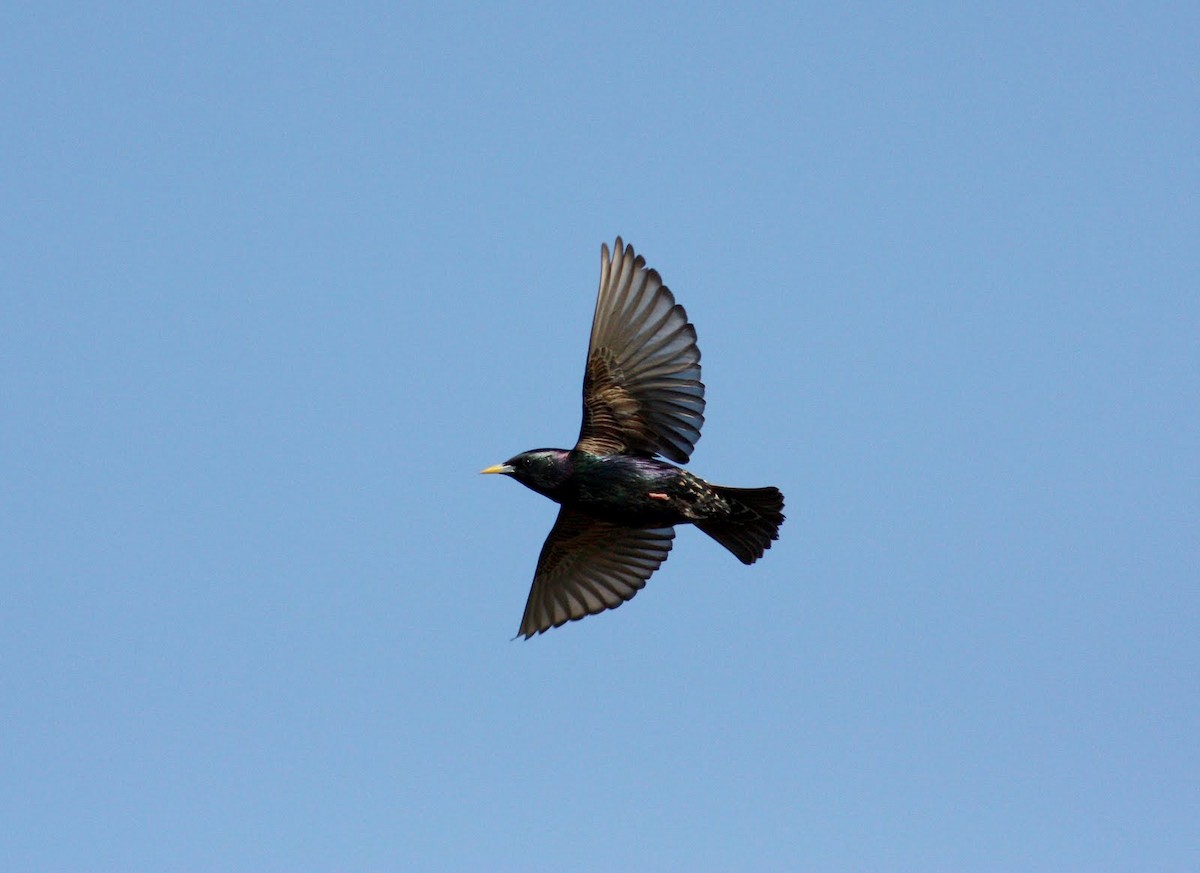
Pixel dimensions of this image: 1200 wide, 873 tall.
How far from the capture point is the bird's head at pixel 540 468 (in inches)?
579

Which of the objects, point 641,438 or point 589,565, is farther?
point 589,565

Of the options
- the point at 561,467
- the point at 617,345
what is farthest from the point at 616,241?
the point at 561,467

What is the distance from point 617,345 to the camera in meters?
14.9

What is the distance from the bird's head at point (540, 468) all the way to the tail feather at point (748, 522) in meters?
1.16

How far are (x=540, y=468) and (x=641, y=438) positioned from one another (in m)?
0.84

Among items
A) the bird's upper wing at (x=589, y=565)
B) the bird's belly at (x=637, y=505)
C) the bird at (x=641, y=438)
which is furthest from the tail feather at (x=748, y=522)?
the bird's upper wing at (x=589, y=565)

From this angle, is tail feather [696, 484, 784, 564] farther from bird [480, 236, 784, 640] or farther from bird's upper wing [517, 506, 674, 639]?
bird's upper wing [517, 506, 674, 639]

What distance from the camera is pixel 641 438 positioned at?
1496cm

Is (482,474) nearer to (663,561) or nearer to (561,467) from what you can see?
(561,467)

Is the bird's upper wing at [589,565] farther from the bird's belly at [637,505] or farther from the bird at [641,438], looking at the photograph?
the bird's belly at [637,505]

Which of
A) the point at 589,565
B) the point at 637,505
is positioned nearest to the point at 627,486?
the point at 637,505

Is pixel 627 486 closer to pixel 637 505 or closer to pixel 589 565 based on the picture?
pixel 637 505

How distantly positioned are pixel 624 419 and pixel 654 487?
0.71 metres

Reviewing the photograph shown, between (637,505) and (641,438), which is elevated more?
(641,438)
